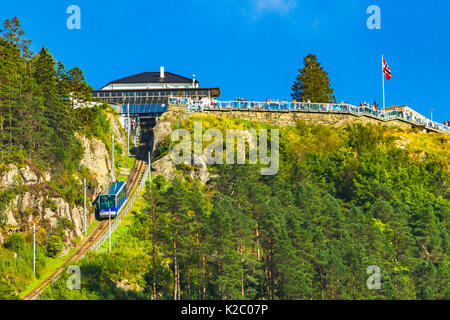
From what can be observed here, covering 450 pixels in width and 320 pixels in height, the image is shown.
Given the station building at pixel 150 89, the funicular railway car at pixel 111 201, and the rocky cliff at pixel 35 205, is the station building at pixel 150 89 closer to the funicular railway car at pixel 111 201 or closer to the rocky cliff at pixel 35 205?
the funicular railway car at pixel 111 201

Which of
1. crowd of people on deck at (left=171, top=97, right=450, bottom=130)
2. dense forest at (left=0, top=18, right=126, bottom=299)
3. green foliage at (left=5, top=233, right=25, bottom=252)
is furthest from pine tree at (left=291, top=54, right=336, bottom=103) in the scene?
green foliage at (left=5, top=233, right=25, bottom=252)

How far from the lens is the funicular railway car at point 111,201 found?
7438cm

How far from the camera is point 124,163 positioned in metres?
91.5

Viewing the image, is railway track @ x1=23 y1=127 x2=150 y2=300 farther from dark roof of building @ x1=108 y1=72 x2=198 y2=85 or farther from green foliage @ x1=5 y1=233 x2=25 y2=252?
dark roof of building @ x1=108 y1=72 x2=198 y2=85

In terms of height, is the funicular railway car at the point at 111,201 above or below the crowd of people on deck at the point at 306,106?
below

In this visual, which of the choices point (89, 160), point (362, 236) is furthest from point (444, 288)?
point (89, 160)

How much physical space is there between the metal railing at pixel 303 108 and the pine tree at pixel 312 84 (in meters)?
5.34

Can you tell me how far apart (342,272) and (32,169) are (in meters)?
35.3

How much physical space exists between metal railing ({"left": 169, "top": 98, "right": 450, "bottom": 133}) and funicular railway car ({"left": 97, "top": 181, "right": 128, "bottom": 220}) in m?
19.0

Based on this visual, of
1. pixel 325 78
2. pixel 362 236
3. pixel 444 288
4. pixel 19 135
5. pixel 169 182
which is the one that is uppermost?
pixel 325 78

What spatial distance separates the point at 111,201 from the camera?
74500 mm

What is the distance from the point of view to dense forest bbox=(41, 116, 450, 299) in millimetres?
59656

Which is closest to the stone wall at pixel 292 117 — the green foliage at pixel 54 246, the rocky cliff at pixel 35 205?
the rocky cliff at pixel 35 205
